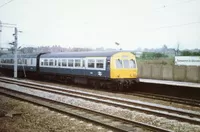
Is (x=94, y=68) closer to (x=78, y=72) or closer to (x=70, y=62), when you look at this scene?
(x=78, y=72)

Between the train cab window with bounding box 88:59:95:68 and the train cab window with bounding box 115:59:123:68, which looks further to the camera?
the train cab window with bounding box 88:59:95:68

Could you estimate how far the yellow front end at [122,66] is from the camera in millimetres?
19669

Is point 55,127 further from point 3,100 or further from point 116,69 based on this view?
point 116,69

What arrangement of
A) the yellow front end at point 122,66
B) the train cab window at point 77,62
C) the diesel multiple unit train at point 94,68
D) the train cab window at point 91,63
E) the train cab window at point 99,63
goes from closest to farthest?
the yellow front end at point 122,66 → the diesel multiple unit train at point 94,68 → the train cab window at point 99,63 → the train cab window at point 91,63 → the train cab window at point 77,62

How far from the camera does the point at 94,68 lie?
21.1 metres

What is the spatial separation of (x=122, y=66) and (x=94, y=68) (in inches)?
90.4

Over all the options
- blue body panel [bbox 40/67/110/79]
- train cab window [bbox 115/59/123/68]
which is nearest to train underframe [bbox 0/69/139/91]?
blue body panel [bbox 40/67/110/79]

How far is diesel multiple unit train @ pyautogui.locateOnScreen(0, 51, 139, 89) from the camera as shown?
19.9 metres

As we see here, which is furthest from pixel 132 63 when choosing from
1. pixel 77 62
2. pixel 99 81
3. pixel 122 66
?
pixel 77 62

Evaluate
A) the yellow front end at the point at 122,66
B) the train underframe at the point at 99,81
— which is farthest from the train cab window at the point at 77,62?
the yellow front end at the point at 122,66

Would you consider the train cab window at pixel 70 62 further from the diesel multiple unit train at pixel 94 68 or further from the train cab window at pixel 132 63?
the train cab window at pixel 132 63

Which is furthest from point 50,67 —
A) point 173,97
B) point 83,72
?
point 173,97

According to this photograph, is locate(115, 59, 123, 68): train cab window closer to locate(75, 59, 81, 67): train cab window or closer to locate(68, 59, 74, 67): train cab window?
locate(75, 59, 81, 67): train cab window

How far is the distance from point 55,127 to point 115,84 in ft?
36.0
